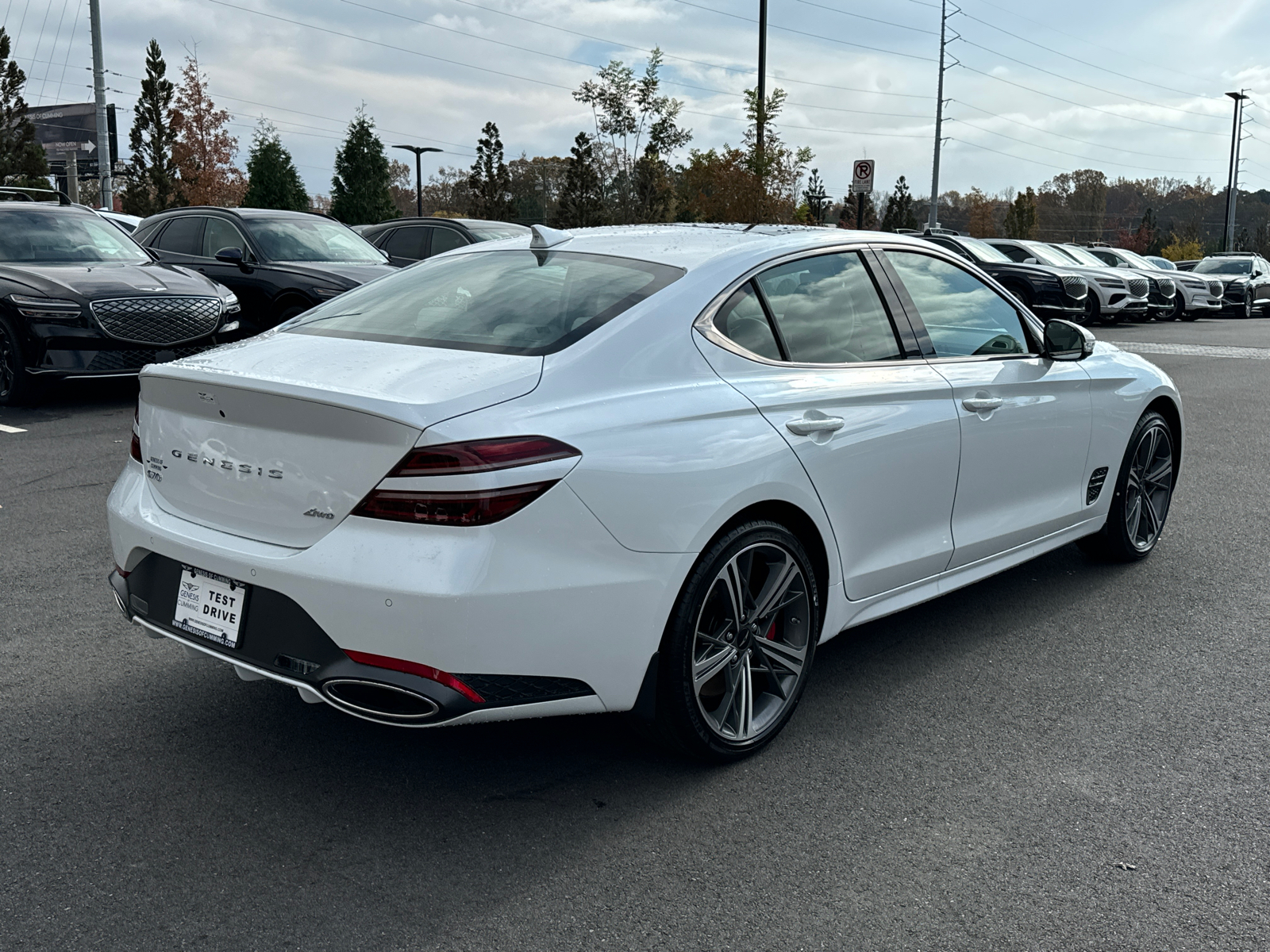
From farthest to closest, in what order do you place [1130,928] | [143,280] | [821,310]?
[143,280] < [821,310] < [1130,928]

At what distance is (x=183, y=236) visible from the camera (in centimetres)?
1242

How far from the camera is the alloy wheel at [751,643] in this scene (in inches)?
129

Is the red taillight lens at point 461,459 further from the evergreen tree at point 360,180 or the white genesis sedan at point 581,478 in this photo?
the evergreen tree at point 360,180

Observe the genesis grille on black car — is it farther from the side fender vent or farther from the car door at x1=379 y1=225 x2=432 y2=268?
the side fender vent

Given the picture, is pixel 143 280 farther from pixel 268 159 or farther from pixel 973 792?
pixel 268 159

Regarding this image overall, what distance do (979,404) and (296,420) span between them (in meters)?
2.48

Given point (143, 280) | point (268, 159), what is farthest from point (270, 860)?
point (268, 159)

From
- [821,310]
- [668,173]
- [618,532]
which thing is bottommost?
[618,532]

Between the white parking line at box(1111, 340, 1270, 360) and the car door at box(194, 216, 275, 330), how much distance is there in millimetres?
12215

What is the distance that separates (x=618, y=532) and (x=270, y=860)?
1160 millimetres

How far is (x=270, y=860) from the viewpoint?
280 centimetres

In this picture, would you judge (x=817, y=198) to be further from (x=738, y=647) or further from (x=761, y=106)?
(x=738, y=647)

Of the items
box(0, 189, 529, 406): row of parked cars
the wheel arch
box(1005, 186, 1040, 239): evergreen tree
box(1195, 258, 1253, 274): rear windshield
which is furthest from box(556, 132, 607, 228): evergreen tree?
box(1005, 186, 1040, 239): evergreen tree

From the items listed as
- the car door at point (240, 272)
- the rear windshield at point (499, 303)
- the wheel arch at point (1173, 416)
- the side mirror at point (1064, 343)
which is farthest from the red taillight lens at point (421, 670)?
the car door at point (240, 272)
